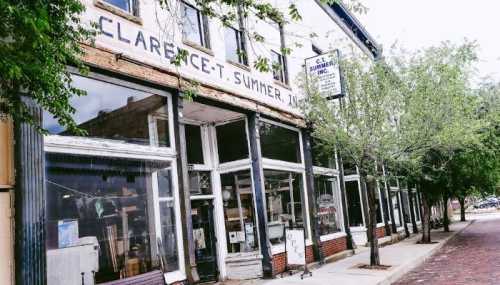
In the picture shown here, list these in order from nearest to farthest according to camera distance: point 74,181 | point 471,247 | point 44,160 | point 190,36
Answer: point 44,160 → point 74,181 → point 190,36 → point 471,247

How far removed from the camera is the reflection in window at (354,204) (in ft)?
59.9

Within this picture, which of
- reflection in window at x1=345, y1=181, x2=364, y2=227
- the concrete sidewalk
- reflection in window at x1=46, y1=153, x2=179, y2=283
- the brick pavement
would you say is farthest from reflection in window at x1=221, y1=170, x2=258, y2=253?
reflection in window at x1=345, y1=181, x2=364, y2=227

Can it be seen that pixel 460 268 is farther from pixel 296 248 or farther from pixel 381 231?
pixel 381 231

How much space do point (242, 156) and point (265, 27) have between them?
446 centimetres

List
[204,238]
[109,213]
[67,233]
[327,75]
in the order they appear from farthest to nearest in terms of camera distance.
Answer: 1. [327,75]
2. [204,238]
3. [109,213]
4. [67,233]

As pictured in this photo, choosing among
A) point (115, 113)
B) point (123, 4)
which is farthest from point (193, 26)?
point (115, 113)

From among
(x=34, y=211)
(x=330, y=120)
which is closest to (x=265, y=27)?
(x=330, y=120)

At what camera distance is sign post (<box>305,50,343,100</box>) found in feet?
44.1

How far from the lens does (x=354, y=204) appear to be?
18547 millimetres

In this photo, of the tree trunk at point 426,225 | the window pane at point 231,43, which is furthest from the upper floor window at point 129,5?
the tree trunk at point 426,225

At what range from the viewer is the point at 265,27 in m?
14.2

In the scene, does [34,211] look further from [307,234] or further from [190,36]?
[307,234]

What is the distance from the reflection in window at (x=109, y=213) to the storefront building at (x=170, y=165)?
0.07 feet

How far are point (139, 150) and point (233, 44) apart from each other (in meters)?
5.11
